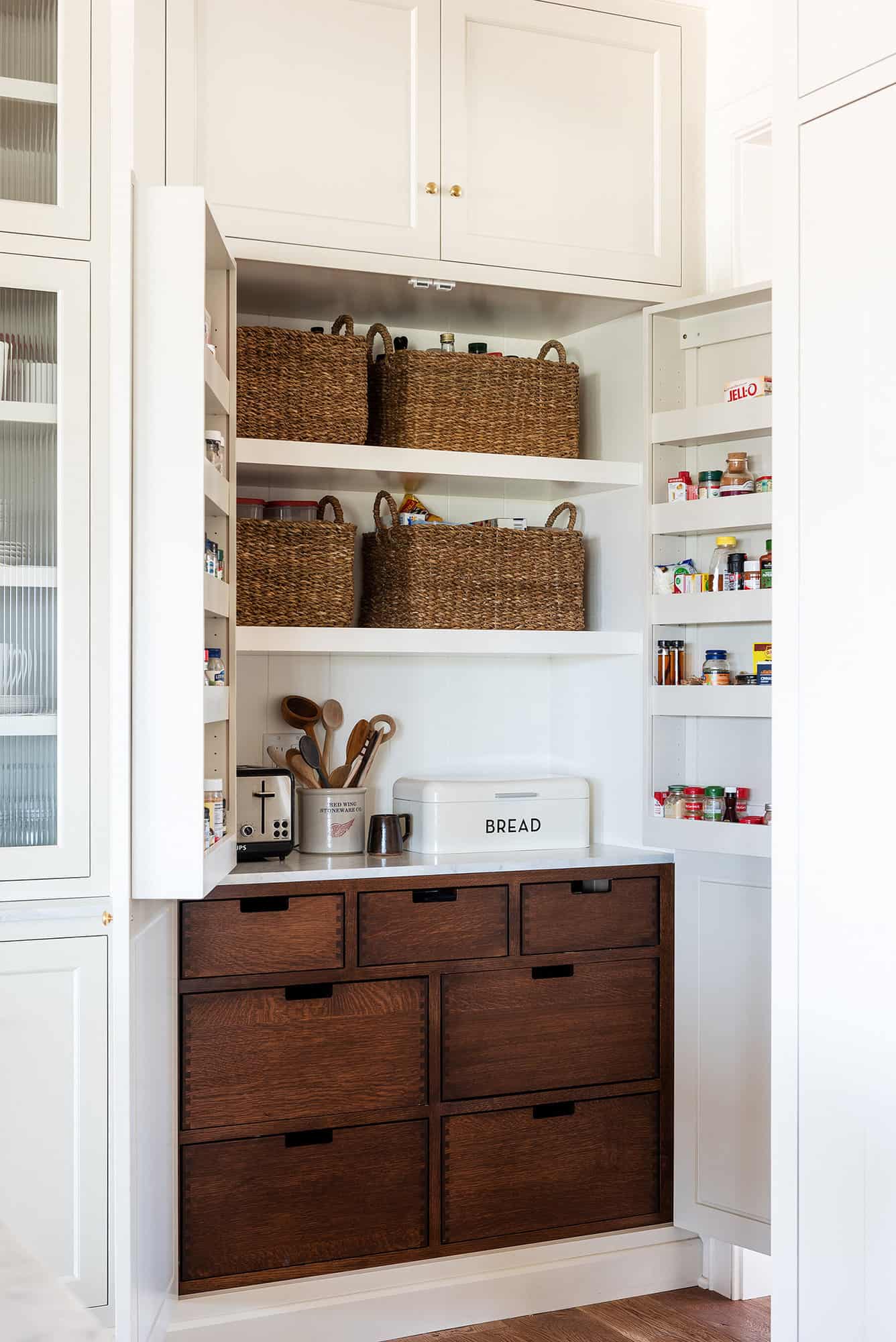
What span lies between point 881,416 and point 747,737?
122 centimetres

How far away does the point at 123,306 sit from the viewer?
2.00 metres

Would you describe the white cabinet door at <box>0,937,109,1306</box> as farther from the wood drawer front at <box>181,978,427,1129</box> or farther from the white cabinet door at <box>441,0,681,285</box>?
the white cabinet door at <box>441,0,681,285</box>

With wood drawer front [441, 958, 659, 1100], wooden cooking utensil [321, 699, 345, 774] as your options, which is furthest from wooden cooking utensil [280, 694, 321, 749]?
wood drawer front [441, 958, 659, 1100]

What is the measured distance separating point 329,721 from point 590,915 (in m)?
0.76

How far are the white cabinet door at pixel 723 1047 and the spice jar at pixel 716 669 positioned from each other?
393 mm

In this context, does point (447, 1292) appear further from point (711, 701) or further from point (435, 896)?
point (711, 701)

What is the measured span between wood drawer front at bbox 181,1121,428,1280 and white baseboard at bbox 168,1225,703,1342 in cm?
6

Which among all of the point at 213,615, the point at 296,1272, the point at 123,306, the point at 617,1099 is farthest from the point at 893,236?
the point at 296,1272

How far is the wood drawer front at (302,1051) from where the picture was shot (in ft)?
8.10

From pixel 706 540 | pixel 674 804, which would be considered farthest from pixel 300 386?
pixel 674 804

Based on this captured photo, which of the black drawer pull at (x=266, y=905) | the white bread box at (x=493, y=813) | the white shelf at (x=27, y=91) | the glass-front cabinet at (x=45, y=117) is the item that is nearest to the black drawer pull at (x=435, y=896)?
the white bread box at (x=493, y=813)

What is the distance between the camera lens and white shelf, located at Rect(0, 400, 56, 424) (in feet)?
6.55

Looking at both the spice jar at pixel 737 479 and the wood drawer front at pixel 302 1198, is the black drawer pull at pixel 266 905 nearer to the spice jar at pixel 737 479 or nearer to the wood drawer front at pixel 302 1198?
the wood drawer front at pixel 302 1198

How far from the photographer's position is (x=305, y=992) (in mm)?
2555
